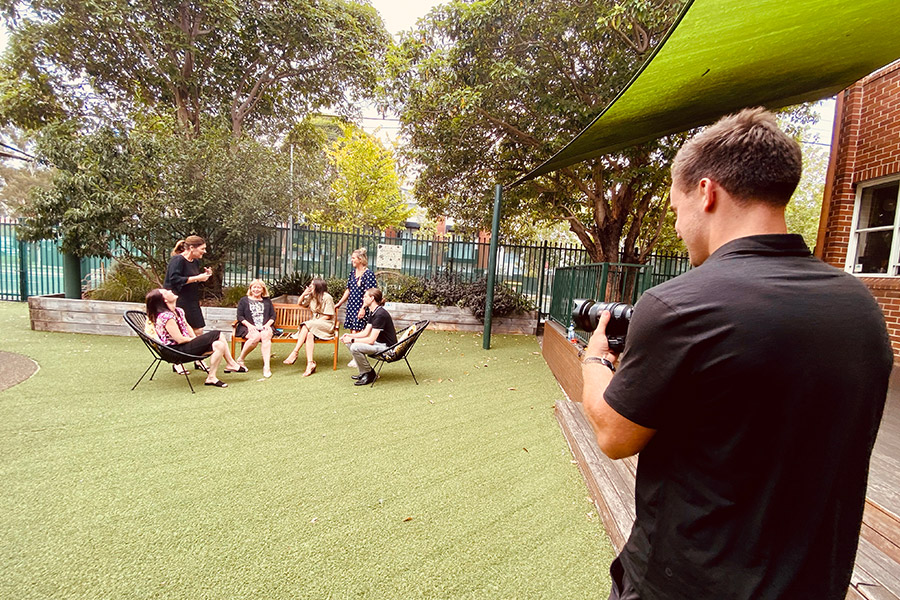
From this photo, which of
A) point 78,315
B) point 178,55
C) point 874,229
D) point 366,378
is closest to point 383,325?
point 366,378

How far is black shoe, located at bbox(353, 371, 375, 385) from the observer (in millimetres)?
5074

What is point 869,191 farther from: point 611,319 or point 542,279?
point 611,319

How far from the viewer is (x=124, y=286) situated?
782 centimetres

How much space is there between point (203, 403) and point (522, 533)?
3.53 metres

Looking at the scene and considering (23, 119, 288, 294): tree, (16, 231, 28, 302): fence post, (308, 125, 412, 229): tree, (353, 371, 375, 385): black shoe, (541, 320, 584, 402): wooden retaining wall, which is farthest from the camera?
(308, 125, 412, 229): tree

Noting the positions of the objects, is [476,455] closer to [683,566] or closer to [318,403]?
[318,403]

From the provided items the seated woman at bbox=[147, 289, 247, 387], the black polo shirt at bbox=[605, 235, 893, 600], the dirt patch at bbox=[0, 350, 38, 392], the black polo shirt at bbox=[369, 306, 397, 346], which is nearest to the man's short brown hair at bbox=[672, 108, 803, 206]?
the black polo shirt at bbox=[605, 235, 893, 600]

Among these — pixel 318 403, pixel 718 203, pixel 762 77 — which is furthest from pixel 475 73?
pixel 718 203

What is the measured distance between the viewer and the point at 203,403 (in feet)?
13.9

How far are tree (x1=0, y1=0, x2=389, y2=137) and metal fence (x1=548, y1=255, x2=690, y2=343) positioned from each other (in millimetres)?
8008

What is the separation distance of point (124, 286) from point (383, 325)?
19.6ft

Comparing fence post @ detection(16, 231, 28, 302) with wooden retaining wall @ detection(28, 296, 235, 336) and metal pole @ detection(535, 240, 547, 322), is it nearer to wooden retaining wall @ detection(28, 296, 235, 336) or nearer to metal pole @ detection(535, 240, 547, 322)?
wooden retaining wall @ detection(28, 296, 235, 336)

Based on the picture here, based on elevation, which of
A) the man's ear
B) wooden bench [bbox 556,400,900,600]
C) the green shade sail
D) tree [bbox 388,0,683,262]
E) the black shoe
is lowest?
the black shoe

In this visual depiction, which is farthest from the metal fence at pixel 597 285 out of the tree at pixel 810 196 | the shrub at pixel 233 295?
the tree at pixel 810 196
